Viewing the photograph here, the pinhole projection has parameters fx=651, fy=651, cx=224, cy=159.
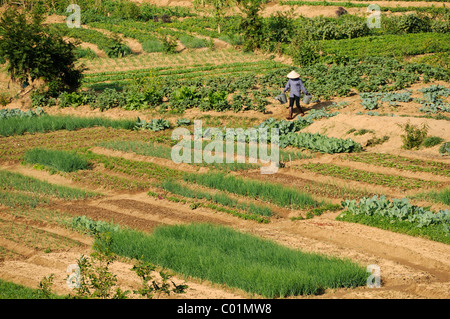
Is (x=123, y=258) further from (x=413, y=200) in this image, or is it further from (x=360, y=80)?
(x=360, y=80)

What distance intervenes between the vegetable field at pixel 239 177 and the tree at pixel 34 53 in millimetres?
641

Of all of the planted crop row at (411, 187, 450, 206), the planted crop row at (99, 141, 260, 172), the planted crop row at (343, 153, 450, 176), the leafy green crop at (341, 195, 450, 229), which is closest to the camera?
the leafy green crop at (341, 195, 450, 229)

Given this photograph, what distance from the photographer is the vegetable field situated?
30.5ft

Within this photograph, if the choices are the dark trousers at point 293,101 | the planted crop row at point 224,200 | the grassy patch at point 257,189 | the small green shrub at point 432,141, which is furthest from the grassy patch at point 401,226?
the dark trousers at point 293,101

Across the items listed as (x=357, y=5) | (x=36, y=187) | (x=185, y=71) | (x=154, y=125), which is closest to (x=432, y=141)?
(x=154, y=125)

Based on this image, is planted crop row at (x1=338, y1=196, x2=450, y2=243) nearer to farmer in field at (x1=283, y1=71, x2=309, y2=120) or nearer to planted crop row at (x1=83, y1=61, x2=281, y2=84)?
farmer in field at (x1=283, y1=71, x2=309, y2=120)

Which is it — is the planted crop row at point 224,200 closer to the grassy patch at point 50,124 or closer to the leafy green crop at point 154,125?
the leafy green crop at point 154,125

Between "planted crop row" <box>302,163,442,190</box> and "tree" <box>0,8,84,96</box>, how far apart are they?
10466 millimetres

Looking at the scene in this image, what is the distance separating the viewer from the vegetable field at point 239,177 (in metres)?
9.30

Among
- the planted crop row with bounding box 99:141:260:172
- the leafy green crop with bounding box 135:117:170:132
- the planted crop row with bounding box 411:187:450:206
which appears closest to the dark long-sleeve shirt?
the planted crop row with bounding box 99:141:260:172

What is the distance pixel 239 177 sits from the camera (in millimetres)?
14211

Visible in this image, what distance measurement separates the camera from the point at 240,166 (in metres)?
15.0

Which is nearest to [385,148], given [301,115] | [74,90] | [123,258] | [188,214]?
[301,115]

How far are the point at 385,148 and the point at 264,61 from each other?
1285 centimetres
